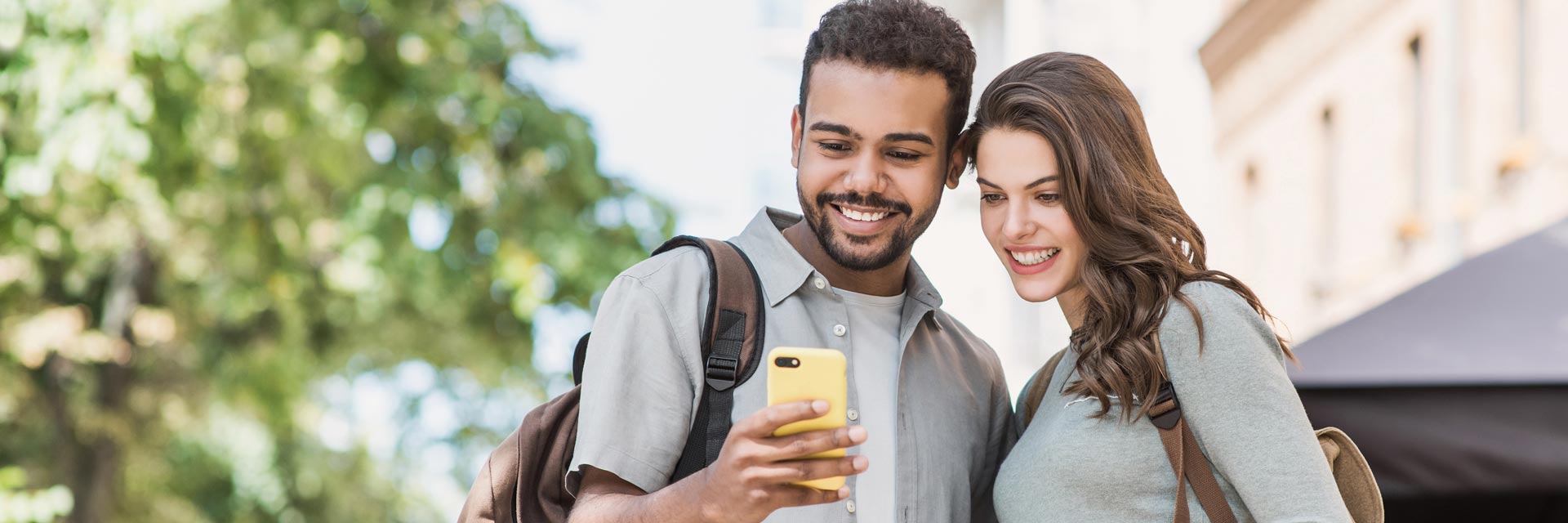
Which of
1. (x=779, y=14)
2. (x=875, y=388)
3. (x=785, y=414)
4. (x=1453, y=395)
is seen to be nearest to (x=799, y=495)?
(x=785, y=414)

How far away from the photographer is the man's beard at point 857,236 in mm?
3309

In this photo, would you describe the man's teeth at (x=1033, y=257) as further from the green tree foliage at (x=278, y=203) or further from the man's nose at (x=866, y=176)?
the green tree foliage at (x=278, y=203)

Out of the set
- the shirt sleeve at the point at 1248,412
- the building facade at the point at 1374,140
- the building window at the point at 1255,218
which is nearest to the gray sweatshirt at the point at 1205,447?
the shirt sleeve at the point at 1248,412

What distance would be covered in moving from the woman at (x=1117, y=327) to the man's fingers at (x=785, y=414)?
86 centimetres

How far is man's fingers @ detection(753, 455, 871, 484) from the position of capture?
2.46 meters

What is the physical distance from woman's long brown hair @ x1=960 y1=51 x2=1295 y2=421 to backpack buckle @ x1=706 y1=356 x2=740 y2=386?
0.72 m

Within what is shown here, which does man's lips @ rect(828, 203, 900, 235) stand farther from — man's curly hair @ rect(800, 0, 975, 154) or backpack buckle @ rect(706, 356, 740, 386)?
backpack buckle @ rect(706, 356, 740, 386)

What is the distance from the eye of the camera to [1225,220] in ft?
59.0

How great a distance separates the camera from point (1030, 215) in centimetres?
327

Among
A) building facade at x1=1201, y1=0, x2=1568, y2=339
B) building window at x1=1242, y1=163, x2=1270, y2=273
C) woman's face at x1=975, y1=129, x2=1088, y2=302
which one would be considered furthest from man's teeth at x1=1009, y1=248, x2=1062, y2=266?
building window at x1=1242, y1=163, x2=1270, y2=273

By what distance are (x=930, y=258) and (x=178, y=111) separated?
18016 millimetres

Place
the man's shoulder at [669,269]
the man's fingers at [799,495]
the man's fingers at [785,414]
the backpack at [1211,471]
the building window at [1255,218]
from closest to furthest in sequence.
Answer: the man's fingers at [785,414] → the man's fingers at [799,495] → the backpack at [1211,471] → the man's shoulder at [669,269] → the building window at [1255,218]

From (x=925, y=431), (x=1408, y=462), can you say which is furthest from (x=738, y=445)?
(x=1408, y=462)

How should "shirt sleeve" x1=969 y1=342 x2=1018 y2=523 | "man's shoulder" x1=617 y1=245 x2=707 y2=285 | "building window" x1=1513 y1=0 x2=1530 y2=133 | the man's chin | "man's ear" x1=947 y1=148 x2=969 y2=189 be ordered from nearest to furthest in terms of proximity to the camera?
1. "man's shoulder" x1=617 y1=245 x2=707 y2=285
2. the man's chin
3. "man's ear" x1=947 y1=148 x2=969 y2=189
4. "shirt sleeve" x1=969 y1=342 x2=1018 y2=523
5. "building window" x1=1513 y1=0 x2=1530 y2=133
